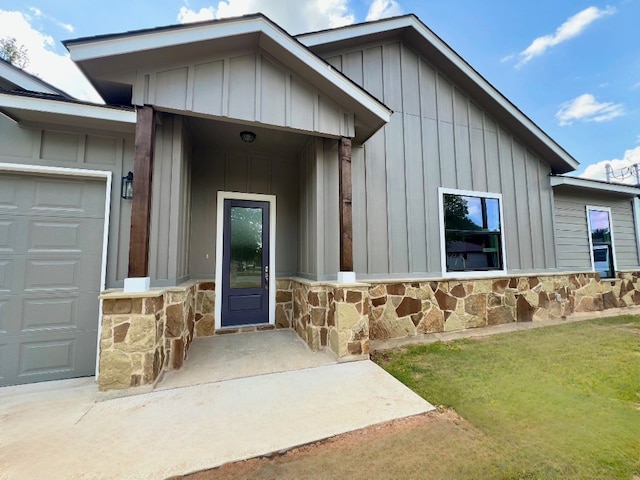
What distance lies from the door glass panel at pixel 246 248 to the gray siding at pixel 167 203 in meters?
1.33

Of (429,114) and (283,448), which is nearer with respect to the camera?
(283,448)

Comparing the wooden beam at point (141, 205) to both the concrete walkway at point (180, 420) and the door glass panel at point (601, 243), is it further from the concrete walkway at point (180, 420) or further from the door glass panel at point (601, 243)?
the door glass panel at point (601, 243)

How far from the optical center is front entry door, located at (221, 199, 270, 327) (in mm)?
4621

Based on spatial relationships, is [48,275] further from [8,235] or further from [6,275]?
[8,235]

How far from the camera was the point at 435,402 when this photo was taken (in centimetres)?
249

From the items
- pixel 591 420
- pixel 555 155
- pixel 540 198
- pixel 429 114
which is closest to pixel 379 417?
pixel 591 420

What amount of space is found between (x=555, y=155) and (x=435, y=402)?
623 centimetres

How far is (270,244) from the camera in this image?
4.88 m

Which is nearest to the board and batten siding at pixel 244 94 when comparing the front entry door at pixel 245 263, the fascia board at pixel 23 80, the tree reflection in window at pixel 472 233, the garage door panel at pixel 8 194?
the fascia board at pixel 23 80

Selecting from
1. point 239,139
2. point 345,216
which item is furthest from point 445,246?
point 239,139

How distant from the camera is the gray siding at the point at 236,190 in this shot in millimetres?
4512

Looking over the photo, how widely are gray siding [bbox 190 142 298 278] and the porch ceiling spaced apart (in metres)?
0.16

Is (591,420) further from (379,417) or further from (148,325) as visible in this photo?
(148,325)

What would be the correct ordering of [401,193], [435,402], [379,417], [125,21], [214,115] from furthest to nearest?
[125,21]
[401,193]
[214,115]
[435,402]
[379,417]
